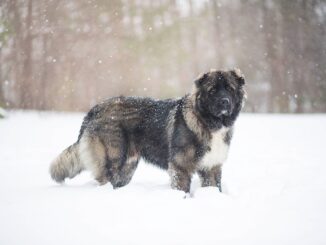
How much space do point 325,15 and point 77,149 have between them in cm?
1430

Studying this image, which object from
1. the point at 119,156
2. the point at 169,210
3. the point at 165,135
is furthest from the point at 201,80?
the point at 169,210

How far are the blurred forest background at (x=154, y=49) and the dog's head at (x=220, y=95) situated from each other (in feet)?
32.2

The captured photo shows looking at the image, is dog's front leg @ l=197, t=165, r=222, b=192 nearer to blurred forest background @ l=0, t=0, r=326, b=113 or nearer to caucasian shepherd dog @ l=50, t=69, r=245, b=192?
caucasian shepherd dog @ l=50, t=69, r=245, b=192

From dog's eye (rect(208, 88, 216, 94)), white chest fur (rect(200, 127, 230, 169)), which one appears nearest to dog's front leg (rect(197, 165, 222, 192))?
A: white chest fur (rect(200, 127, 230, 169))

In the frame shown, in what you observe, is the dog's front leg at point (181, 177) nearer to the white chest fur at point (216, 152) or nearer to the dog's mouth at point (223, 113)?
the white chest fur at point (216, 152)

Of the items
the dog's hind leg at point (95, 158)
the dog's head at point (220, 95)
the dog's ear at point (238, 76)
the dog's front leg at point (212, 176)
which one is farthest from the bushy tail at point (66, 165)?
the dog's ear at point (238, 76)

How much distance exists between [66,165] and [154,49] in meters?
11.2

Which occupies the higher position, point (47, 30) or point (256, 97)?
point (47, 30)

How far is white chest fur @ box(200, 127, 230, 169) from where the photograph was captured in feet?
15.8

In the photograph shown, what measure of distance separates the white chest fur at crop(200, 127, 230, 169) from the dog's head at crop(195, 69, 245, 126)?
0.59 ft

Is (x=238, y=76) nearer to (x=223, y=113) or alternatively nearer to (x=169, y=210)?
(x=223, y=113)

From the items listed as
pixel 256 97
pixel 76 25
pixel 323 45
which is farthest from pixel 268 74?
pixel 76 25

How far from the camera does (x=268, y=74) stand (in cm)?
1666

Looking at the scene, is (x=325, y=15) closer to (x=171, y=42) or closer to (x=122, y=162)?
(x=171, y=42)
